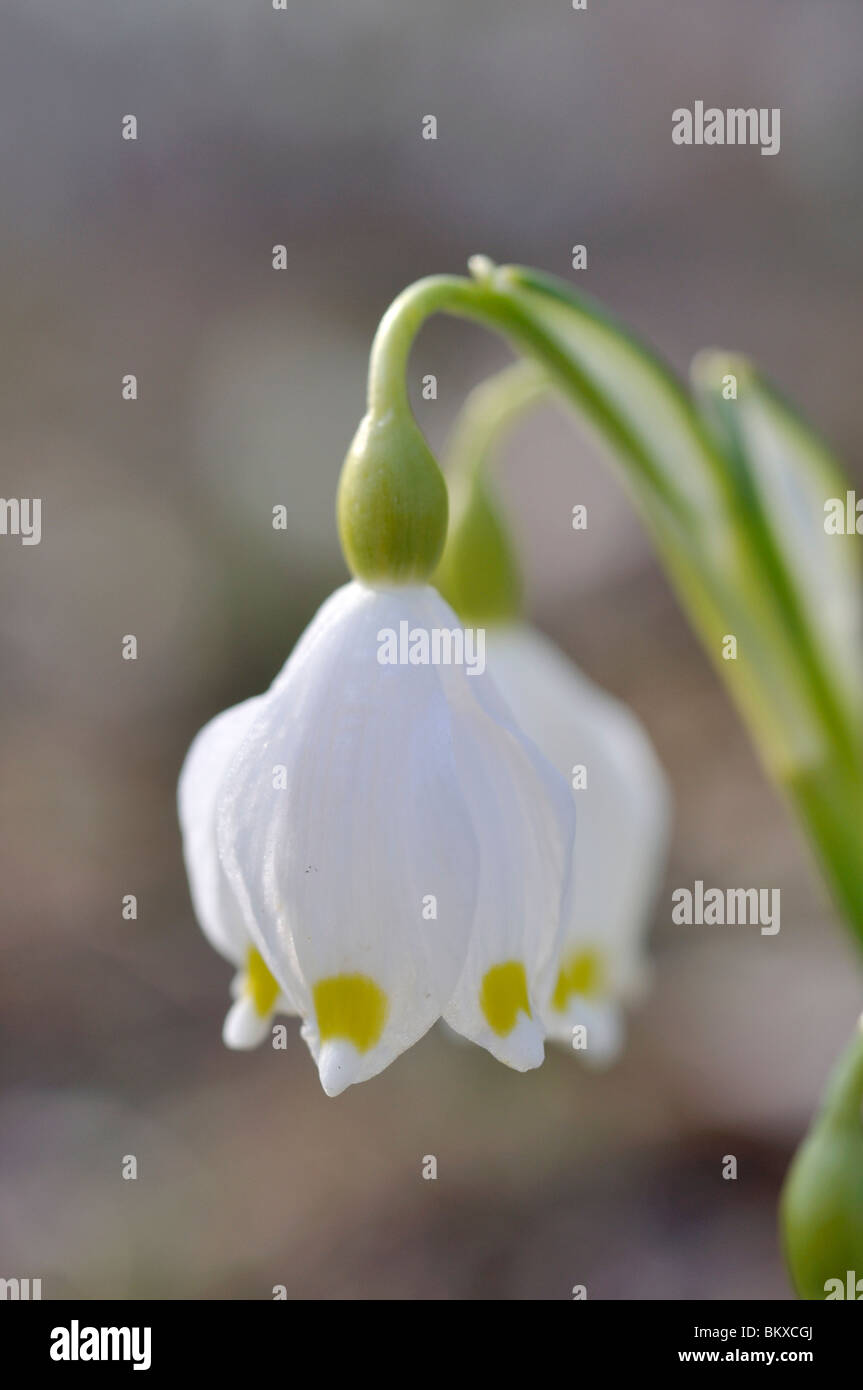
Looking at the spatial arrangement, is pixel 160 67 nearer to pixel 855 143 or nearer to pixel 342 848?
pixel 855 143

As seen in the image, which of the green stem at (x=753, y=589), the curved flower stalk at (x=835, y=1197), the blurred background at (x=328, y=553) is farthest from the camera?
the blurred background at (x=328, y=553)

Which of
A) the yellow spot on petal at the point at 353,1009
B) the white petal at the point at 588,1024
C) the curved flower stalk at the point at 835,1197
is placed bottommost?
the curved flower stalk at the point at 835,1197

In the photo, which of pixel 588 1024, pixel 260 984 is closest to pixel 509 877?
pixel 260 984

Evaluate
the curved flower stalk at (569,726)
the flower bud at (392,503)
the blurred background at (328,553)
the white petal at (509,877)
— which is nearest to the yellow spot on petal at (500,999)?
the white petal at (509,877)

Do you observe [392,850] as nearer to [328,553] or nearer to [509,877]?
[509,877]

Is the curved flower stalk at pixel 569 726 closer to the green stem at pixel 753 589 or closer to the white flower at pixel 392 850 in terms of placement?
the green stem at pixel 753 589

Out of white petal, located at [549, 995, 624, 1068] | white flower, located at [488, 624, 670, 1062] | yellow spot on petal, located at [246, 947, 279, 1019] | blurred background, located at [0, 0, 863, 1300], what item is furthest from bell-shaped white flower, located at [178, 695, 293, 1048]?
blurred background, located at [0, 0, 863, 1300]
